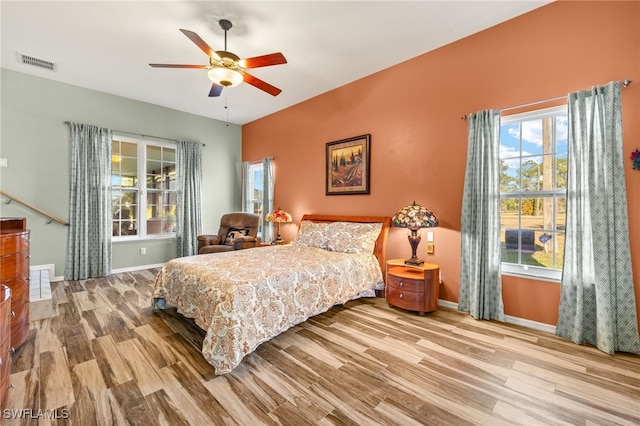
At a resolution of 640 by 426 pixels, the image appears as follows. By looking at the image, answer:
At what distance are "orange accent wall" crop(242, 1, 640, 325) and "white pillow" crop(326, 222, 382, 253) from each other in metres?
0.33

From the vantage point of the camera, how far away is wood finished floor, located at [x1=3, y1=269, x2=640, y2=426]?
1655 mm

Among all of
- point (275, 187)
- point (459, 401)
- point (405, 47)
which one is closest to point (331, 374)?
point (459, 401)

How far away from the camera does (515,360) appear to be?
7.30 ft

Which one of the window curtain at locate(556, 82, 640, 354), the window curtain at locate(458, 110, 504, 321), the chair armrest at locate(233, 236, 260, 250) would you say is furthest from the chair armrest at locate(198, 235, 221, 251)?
the window curtain at locate(556, 82, 640, 354)

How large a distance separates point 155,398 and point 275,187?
4.31 meters

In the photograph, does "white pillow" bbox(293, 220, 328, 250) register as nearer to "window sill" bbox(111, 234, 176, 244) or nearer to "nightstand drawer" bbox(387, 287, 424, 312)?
"nightstand drawer" bbox(387, 287, 424, 312)

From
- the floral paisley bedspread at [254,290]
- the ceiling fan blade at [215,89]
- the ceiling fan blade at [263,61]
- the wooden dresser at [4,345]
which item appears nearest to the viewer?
the wooden dresser at [4,345]

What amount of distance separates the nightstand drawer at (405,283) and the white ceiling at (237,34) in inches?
110

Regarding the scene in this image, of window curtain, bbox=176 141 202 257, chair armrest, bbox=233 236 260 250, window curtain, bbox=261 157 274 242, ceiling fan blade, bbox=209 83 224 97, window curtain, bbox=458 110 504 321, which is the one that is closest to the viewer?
window curtain, bbox=458 110 504 321

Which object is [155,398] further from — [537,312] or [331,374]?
[537,312]

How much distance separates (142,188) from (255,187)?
2.21m

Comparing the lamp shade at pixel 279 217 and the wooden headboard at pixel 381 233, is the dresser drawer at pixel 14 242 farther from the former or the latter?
the wooden headboard at pixel 381 233

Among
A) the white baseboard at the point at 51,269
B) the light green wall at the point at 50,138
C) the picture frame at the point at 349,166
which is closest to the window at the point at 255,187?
the light green wall at the point at 50,138

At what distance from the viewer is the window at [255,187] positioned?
6.25m
